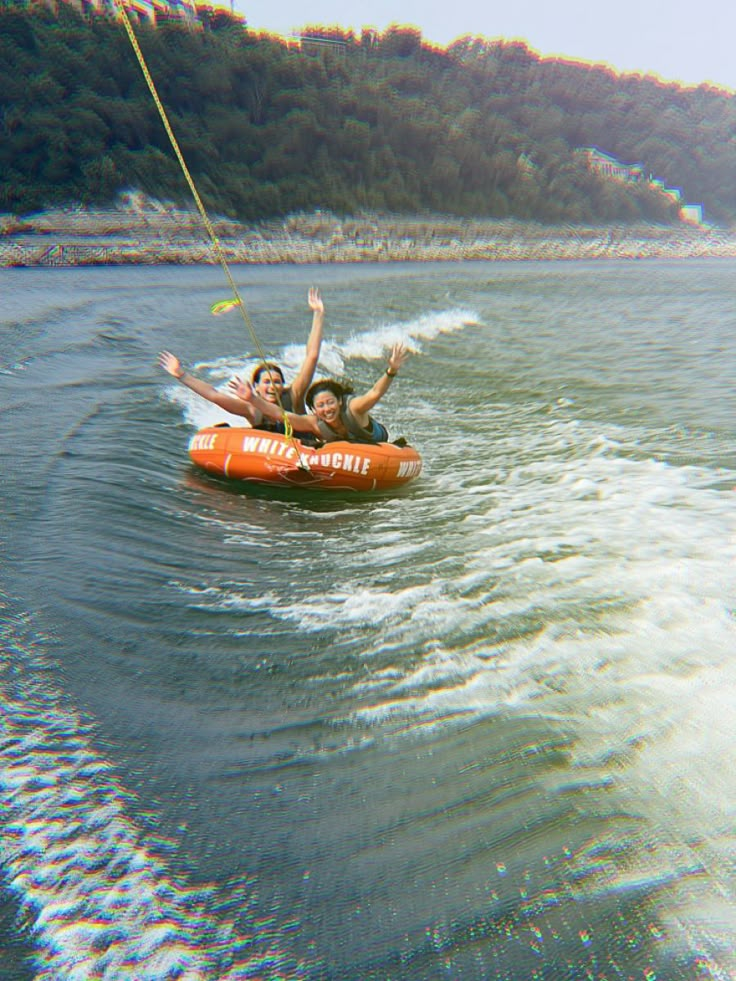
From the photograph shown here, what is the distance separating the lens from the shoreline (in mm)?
29672

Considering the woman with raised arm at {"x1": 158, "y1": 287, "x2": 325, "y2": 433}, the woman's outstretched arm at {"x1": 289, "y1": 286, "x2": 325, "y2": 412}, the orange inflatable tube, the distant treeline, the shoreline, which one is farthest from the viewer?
the distant treeline

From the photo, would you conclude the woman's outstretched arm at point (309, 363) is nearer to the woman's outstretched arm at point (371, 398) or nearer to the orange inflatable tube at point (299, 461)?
the woman's outstretched arm at point (371, 398)

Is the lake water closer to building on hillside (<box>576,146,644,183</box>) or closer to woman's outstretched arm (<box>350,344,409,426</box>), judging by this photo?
Result: woman's outstretched arm (<box>350,344,409,426</box>)

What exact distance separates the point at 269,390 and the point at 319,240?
38517mm

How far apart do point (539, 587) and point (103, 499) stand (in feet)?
9.04

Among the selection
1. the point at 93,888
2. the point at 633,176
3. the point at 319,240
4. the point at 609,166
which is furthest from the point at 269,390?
the point at 633,176

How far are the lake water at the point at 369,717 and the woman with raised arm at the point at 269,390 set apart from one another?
640 millimetres

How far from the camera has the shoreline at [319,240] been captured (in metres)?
29.7

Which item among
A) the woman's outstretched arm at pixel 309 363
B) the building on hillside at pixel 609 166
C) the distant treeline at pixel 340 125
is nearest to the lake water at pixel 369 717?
the woman's outstretched arm at pixel 309 363

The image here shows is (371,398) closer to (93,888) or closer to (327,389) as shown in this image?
(327,389)

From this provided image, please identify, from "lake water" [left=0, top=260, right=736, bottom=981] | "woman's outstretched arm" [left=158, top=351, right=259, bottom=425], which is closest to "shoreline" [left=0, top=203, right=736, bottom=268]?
"woman's outstretched arm" [left=158, top=351, right=259, bottom=425]

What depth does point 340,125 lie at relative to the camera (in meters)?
51.7

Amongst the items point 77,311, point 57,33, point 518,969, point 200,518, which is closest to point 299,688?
point 518,969

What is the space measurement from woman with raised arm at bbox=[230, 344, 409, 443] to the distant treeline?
30.9 metres
